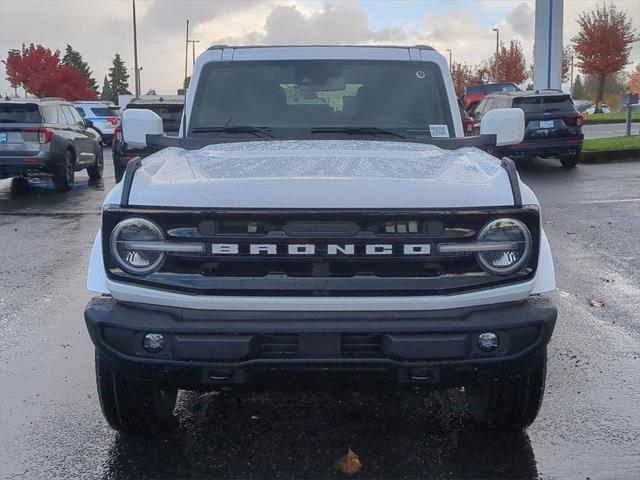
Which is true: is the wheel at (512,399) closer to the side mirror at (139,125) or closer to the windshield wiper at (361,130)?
the windshield wiper at (361,130)

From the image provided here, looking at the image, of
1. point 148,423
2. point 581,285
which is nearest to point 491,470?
point 148,423

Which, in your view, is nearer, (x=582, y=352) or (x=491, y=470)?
(x=491, y=470)

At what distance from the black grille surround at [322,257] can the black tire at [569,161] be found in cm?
1490

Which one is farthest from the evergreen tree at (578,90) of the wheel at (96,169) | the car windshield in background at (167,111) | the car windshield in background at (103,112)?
the car windshield in background at (167,111)

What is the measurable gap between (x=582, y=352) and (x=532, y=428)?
144 centimetres

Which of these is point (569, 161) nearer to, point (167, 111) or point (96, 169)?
point (167, 111)

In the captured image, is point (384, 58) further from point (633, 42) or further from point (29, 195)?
point (633, 42)

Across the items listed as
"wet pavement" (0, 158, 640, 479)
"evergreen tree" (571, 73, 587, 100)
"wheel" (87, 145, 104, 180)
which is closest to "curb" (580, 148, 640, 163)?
"wheel" (87, 145, 104, 180)

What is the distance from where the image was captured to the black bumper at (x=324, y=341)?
328 centimetres

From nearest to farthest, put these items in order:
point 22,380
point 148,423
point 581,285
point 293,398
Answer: point 148,423, point 293,398, point 22,380, point 581,285

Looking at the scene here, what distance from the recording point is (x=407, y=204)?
3.35 meters

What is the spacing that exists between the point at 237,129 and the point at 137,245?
1.59 meters

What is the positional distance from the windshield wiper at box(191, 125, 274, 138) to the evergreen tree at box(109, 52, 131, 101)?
4160 inches

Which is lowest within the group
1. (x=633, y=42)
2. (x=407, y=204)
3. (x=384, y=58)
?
(x=407, y=204)
